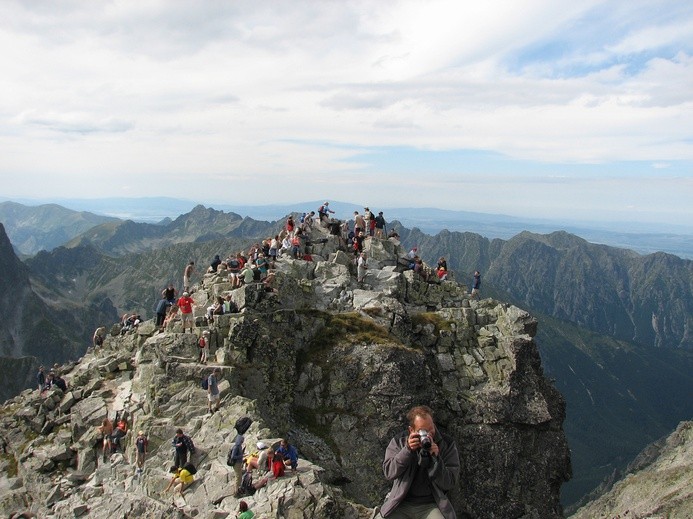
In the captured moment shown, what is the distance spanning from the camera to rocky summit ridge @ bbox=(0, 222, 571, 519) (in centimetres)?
3697

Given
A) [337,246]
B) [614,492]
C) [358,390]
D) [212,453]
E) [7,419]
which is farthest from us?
[614,492]

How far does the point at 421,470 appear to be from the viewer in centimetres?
1422

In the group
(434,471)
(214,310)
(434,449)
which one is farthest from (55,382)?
(434,449)

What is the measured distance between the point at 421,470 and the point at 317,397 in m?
30.8

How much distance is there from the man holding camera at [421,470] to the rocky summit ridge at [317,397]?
654 inches

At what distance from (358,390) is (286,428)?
7182 millimetres

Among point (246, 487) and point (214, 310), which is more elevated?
point (214, 310)

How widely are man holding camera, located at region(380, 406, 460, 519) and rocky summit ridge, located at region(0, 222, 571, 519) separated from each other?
16600mm

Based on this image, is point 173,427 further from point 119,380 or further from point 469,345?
point 469,345

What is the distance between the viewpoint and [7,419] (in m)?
50.2

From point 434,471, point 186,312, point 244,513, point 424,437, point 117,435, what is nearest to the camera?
point 424,437

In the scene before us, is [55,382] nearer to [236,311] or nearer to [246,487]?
[236,311]

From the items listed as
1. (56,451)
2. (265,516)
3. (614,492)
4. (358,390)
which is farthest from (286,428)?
(614,492)

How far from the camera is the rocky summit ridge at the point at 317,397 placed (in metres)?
37.0
